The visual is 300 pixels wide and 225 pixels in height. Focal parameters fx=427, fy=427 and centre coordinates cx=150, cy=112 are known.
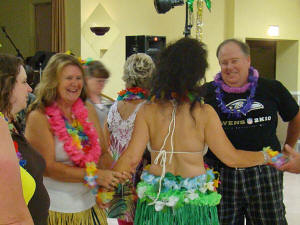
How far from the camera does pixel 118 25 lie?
7.32m

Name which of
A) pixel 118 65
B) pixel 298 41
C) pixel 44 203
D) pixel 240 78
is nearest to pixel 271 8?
pixel 298 41

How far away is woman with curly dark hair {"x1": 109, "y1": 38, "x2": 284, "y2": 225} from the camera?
2045 mm

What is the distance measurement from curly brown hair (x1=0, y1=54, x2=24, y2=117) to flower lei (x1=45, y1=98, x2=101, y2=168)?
60 centimetres

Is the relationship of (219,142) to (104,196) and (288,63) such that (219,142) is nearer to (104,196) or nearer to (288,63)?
(104,196)

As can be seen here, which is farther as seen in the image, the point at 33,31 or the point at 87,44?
the point at 33,31

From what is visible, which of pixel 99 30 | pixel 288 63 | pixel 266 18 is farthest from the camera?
pixel 288 63

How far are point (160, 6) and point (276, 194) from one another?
331cm

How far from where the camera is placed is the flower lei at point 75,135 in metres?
2.21

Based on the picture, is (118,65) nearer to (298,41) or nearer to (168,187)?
(298,41)

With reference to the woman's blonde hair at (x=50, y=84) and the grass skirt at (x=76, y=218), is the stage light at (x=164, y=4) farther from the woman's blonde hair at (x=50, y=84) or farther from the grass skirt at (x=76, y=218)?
the grass skirt at (x=76, y=218)

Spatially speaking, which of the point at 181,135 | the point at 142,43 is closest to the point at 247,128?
the point at 181,135

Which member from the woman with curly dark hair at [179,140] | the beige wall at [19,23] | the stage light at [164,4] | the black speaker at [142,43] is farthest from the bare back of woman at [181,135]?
the beige wall at [19,23]

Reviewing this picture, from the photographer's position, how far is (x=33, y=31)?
8.59 m

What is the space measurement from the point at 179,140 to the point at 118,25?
5.56 m
